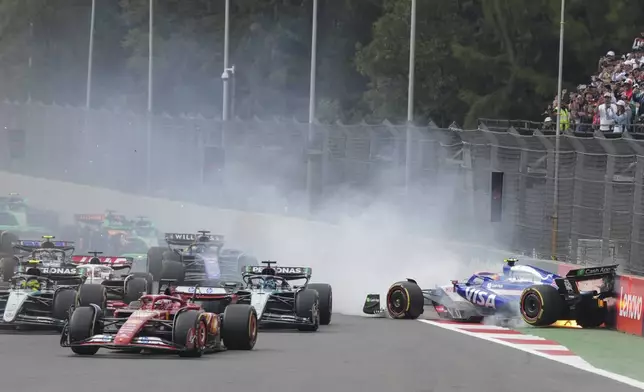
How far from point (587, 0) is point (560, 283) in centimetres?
3853

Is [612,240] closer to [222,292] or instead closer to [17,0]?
[222,292]

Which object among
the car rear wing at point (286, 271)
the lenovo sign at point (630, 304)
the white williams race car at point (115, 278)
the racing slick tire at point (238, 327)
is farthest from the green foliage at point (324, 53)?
the racing slick tire at point (238, 327)

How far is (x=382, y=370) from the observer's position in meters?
18.9

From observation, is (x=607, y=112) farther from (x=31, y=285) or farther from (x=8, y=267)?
(x=31, y=285)

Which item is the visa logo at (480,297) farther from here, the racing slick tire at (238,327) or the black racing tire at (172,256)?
the black racing tire at (172,256)

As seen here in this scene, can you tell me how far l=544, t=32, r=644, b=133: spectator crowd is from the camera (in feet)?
114

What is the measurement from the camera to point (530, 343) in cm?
2306

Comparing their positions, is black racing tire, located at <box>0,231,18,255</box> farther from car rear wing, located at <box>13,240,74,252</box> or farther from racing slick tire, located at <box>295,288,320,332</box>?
A: racing slick tire, located at <box>295,288,320,332</box>

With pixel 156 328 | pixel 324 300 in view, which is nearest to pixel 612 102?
pixel 324 300

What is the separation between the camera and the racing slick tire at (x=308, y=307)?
977 inches

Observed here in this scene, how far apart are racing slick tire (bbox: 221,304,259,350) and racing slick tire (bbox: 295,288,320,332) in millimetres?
3491

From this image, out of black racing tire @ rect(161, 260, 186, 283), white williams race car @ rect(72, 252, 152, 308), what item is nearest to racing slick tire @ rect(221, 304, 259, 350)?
white williams race car @ rect(72, 252, 152, 308)

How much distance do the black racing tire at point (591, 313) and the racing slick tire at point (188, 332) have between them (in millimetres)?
7808

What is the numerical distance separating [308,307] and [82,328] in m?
5.73
